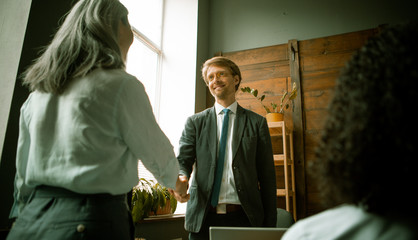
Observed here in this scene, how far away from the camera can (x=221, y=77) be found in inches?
81.4

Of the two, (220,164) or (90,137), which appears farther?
(220,164)

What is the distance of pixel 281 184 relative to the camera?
311 centimetres

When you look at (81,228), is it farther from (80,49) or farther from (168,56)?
(168,56)

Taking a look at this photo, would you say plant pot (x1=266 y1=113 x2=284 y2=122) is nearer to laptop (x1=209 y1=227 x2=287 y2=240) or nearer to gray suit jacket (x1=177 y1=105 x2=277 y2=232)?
gray suit jacket (x1=177 y1=105 x2=277 y2=232)

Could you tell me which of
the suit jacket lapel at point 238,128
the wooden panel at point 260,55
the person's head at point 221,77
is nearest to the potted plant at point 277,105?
the wooden panel at point 260,55

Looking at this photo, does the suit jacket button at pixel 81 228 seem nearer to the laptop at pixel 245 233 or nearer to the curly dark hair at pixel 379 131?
the laptop at pixel 245 233

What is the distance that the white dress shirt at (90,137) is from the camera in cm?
77

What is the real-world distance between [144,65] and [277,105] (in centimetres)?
153

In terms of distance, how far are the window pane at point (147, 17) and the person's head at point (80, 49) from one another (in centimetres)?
233

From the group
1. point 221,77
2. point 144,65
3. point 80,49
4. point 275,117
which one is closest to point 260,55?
point 275,117

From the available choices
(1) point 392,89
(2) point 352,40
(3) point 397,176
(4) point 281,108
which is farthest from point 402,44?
(2) point 352,40

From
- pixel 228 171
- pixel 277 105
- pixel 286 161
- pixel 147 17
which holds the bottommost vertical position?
pixel 228 171

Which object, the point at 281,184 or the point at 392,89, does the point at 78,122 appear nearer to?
the point at 392,89

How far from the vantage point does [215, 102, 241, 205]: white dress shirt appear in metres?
1.66
